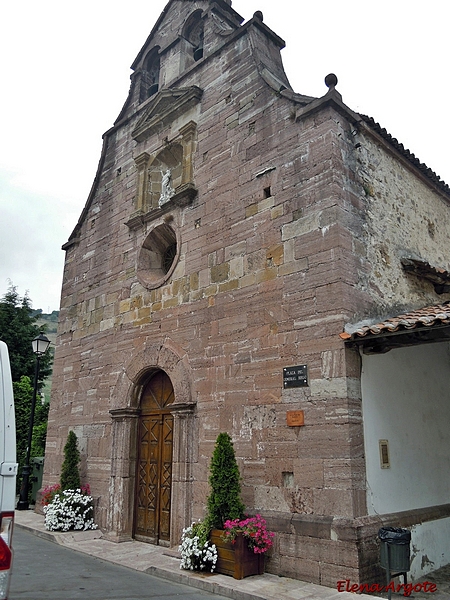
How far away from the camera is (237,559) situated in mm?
6090

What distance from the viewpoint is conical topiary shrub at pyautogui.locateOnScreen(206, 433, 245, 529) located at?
655 centimetres

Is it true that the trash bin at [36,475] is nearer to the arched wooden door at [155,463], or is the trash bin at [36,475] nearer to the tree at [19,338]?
the arched wooden door at [155,463]

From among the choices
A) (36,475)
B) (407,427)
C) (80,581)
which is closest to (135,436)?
(80,581)

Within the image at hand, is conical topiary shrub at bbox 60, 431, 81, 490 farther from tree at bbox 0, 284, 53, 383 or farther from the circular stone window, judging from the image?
tree at bbox 0, 284, 53, 383

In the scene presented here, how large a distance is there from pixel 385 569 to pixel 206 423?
10.5 ft

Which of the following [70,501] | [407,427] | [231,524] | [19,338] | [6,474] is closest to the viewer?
[6,474]

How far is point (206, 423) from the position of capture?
777 cm

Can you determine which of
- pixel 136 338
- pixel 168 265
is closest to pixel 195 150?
pixel 168 265

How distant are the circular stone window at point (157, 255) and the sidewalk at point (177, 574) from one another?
179 inches

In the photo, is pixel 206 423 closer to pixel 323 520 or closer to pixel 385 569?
pixel 323 520

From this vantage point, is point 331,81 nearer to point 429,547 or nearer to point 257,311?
point 257,311

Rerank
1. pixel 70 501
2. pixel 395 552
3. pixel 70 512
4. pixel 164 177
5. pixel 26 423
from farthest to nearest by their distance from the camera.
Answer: pixel 26 423, pixel 164 177, pixel 70 501, pixel 70 512, pixel 395 552

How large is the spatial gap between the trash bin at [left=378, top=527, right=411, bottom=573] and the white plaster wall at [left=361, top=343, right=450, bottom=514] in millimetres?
587

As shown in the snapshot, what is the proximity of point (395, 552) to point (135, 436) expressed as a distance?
5.11 meters
